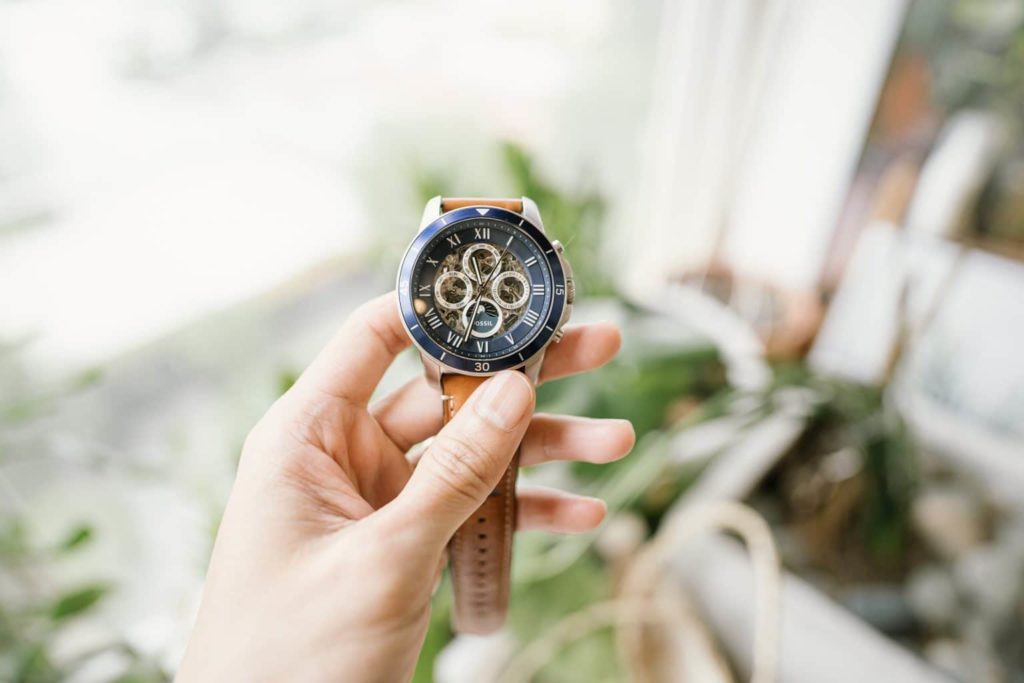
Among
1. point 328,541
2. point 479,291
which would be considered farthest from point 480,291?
point 328,541

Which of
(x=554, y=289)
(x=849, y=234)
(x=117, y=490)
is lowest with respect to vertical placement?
(x=117, y=490)

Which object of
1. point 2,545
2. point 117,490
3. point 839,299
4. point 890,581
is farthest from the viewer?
point 839,299

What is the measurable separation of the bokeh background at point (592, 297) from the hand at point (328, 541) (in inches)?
8.7

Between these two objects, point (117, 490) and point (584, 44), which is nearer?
point (117, 490)

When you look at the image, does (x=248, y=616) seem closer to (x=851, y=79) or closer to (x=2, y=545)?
(x=2, y=545)

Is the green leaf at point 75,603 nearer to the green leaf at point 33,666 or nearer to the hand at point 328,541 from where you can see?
the green leaf at point 33,666

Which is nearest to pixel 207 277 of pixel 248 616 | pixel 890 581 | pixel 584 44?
pixel 248 616

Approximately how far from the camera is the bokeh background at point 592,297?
26.6 inches

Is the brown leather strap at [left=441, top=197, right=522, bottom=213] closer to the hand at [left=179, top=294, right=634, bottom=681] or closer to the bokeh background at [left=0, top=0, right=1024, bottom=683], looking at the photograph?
the hand at [left=179, top=294, right=634, bottom=681]

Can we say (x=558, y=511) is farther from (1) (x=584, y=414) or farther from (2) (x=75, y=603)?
(2) (x=75, y=603)

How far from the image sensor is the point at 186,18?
27.8 inches

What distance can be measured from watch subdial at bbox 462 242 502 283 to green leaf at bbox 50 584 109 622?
1.74 feet

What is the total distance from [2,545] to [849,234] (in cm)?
169

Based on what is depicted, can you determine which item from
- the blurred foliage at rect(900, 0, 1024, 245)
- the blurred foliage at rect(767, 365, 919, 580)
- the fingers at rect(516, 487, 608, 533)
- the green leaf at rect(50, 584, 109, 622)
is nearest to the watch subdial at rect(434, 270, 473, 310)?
the fingers at rect(516, 487, 608, 533)
